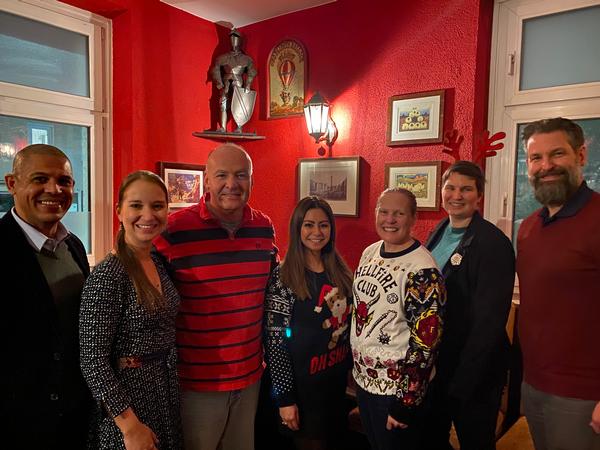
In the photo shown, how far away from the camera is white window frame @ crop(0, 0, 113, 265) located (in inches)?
103

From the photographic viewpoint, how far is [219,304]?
1.49 m

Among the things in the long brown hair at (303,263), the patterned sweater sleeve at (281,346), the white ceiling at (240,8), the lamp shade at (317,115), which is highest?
the white ceiling at (240,8)

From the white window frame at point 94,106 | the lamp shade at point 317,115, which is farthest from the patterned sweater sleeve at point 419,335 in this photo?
the white window frame at point 94,106

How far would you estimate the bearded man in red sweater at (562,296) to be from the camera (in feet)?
4.27

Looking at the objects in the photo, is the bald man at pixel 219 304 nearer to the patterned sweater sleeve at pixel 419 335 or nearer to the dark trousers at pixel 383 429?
the dark trousers at pixel 383 429

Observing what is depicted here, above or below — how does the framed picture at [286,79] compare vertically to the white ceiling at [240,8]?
below

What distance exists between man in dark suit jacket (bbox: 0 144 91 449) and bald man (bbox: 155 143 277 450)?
0.33 m

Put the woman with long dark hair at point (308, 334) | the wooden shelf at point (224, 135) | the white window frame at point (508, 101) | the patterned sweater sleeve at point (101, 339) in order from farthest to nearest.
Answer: the wooden shelf at point (224, 135), the white window frame at point (508, 101), the woman with long dark hair at point (308, 334), the patterned sweater sleeve at point (101, 339)

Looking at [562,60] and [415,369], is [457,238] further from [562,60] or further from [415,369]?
[562,60]

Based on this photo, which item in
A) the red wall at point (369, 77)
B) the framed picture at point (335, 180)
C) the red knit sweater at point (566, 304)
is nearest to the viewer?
the red knit sweater at point (566, 304)

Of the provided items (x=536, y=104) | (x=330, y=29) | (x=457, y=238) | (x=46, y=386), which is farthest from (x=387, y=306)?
(x=330, y=29)

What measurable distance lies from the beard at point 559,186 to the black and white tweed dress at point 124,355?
121cm

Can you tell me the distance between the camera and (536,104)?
7.93ft

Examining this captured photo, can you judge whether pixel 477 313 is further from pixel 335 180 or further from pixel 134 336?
pixel 335 180
